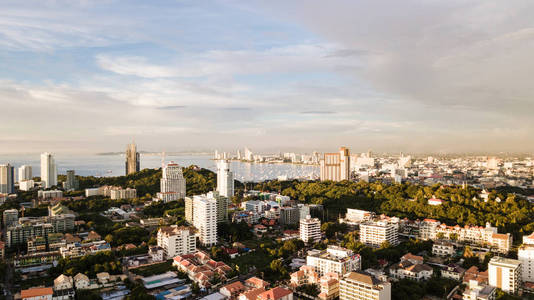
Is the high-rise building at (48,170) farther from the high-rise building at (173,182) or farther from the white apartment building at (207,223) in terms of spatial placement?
the white apartment building at (207,223)

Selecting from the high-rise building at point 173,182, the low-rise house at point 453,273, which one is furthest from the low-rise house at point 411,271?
the high-rise building at point 173,182

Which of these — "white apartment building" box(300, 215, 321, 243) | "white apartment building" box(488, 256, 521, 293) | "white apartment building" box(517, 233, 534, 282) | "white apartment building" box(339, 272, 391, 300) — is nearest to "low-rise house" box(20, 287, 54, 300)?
"white apartment building" box(339, 272, 391, 300)

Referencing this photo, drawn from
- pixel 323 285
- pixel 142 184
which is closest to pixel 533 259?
pixel 323 285

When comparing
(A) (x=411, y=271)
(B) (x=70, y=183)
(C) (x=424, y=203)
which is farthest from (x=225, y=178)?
(A) (x=411, y=271)

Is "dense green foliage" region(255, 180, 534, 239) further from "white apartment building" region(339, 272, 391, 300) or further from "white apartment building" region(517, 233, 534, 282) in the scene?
"white apartment building" region(339, 272, 391, 300)

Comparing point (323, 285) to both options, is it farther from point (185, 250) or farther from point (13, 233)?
point (13, 233)

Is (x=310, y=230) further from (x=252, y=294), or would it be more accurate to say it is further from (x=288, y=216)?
(x=252, y=294)
